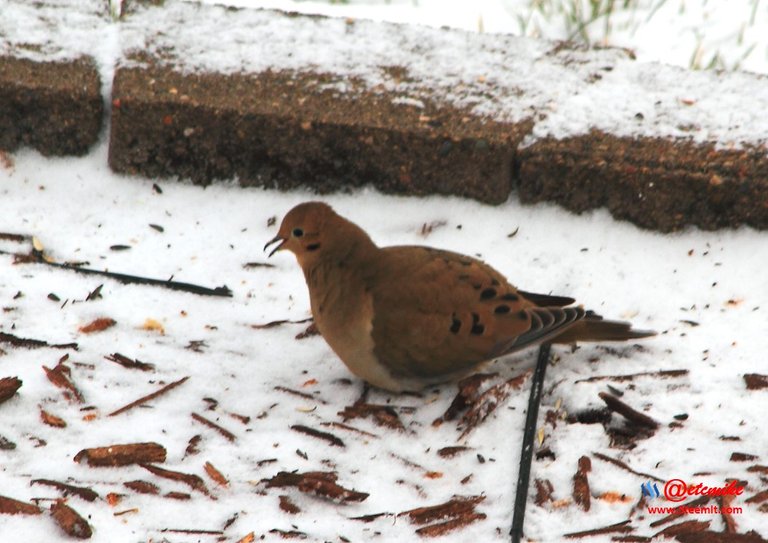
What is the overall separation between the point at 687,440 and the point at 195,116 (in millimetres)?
1989

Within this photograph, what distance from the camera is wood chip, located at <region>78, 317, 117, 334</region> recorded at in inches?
129

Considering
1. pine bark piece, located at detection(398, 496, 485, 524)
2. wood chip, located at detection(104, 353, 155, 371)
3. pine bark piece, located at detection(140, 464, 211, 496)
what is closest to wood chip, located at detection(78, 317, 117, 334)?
wood chip, located at detection(104, 353, 155, 371)

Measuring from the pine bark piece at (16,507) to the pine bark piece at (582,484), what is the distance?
1181mm

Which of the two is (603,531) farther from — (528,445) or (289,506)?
(289,506)

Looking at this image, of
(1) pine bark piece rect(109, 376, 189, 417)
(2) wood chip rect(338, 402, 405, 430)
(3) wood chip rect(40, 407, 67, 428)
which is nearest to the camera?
(3) wood chip rect(40, 407, 67, 428)

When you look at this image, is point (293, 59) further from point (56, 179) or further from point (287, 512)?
point (287, 512)

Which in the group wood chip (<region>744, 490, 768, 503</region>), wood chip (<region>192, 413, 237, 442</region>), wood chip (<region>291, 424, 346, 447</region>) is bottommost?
wood chip (<region>192, 413, 237, 442</region>)

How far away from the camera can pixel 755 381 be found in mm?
3080

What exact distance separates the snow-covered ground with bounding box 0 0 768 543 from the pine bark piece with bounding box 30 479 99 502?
19 millimetres

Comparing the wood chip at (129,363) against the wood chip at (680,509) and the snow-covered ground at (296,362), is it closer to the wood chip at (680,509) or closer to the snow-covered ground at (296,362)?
the snow-covered ground at (296,362)

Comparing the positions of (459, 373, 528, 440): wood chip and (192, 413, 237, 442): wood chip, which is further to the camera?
(459, 373, 528, 440): wood chip

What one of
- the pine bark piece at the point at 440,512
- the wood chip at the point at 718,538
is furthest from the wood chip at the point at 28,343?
the wood chip at the point at 718,538

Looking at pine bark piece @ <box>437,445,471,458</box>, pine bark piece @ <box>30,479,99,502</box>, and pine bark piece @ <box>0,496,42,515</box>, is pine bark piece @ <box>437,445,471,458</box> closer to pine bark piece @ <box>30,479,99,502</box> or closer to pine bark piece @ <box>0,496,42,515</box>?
pine bark piece @ <box>30,479,99,502</box>

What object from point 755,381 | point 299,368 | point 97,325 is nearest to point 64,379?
point 97,325
